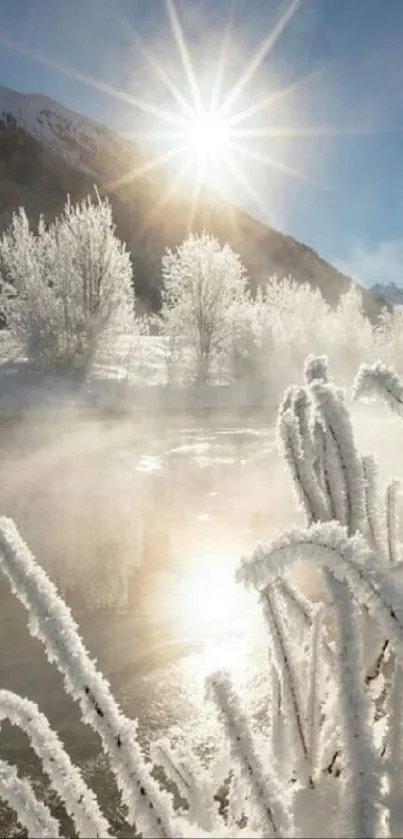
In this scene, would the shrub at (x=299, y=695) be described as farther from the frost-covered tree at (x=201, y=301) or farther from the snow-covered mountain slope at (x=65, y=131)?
the snow-covered mountain slope at (x=65, y=131)

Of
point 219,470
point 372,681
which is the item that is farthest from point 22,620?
point 219,470

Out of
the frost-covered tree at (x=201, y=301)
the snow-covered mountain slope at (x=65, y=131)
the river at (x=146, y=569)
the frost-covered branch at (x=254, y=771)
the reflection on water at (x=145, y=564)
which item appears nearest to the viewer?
the frost-covered branch at (x=254, y=771)

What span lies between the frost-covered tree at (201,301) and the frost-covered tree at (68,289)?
4445 mm

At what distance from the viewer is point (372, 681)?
6.83ft

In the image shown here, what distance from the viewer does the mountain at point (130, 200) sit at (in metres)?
119

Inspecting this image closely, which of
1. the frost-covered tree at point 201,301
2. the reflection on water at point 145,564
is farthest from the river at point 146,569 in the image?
the frost-covered tree at point 201,301

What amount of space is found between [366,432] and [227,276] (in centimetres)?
2128

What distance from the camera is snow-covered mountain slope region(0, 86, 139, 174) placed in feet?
487

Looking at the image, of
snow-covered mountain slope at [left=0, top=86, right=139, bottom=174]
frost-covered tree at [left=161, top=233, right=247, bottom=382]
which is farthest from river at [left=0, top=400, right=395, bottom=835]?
snow-covered mountain slope at [left=0, top=86, right=139, bottom=174]

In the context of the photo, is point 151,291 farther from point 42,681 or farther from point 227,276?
point 42,681

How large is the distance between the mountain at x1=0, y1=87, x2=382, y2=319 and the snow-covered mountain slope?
0.29 metres

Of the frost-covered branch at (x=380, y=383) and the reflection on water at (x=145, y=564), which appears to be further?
the reflection on water at (x=145, y=564)

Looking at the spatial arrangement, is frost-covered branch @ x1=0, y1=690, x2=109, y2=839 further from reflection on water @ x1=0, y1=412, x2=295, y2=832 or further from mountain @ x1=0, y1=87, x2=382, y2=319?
mountain @ x1=0, y1=87, x2=382, y2=319

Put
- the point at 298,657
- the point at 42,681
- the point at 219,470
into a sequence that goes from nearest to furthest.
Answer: the point at 298,657 → the point at 42,681 → the point at 219,470
